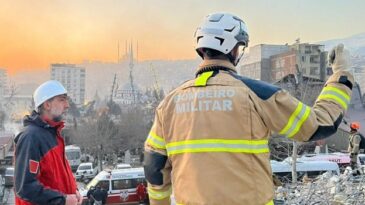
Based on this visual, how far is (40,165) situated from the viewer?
340cm

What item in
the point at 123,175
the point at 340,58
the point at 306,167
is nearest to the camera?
the point at 340,58

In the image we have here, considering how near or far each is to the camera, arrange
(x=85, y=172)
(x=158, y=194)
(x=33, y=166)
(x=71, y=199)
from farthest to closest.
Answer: (x=85, y=172) → (x=71, y=199) → (x=33, y=166) → (x=158, y=194)

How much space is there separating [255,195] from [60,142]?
6.41 feet

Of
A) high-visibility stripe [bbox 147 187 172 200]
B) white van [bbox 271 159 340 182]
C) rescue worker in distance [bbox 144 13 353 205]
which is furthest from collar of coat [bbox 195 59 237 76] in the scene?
white van [bbox 271 159 340 182]

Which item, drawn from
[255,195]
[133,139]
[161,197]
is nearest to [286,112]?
[255,195]

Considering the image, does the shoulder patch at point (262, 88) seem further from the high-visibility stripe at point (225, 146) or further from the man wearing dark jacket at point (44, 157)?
the man wearing dark jacket at point (44, 157)

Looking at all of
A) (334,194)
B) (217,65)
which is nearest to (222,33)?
(217,65)

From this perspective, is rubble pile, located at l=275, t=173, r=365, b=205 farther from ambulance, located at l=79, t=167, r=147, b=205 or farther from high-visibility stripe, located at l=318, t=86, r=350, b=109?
ambulance, located at l=79, t=167, r=147, b=205

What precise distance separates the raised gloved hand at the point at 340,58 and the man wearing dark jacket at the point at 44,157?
2094 mm

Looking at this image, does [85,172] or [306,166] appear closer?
[306,166]

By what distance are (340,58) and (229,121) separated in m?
A: 0.70

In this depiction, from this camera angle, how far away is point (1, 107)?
263 ft

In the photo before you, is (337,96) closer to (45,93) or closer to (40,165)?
(40,165)

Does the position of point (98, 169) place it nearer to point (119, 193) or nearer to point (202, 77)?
point (119, 193)
